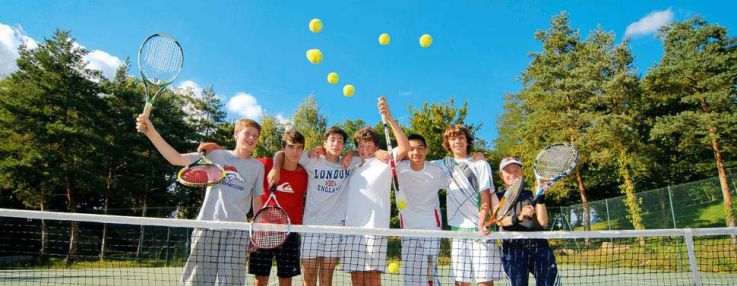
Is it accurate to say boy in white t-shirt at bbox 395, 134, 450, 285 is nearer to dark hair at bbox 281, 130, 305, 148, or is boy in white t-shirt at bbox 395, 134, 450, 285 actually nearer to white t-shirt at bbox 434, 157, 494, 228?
white t-shirt at bbox 434, 157, 494, 228

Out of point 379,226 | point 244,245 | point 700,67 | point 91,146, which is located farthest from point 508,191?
point 91,146

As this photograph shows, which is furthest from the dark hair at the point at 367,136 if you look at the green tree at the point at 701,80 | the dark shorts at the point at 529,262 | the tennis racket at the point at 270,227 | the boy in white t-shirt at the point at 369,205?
the green tree at the point at 701,80

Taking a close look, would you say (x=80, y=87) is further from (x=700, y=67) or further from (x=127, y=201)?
(x=700, y=67)

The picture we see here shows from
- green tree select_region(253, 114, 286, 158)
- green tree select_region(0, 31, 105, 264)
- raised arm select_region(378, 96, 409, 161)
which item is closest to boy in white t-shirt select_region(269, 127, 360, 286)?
raised arm select_region(378, 96, 409, 161)

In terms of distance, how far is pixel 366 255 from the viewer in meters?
3.88

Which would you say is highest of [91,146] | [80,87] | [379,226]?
[80,87]

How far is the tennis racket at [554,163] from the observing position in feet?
13.5

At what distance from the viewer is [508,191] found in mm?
3916

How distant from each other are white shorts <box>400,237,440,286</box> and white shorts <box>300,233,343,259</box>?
560 millimetres

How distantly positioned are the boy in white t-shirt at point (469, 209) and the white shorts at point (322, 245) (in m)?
0.98

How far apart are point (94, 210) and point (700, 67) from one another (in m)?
33.5

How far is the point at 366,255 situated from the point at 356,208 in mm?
432

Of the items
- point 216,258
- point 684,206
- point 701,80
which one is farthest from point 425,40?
point 701,80

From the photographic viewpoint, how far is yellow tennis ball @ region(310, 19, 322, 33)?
226 inches
